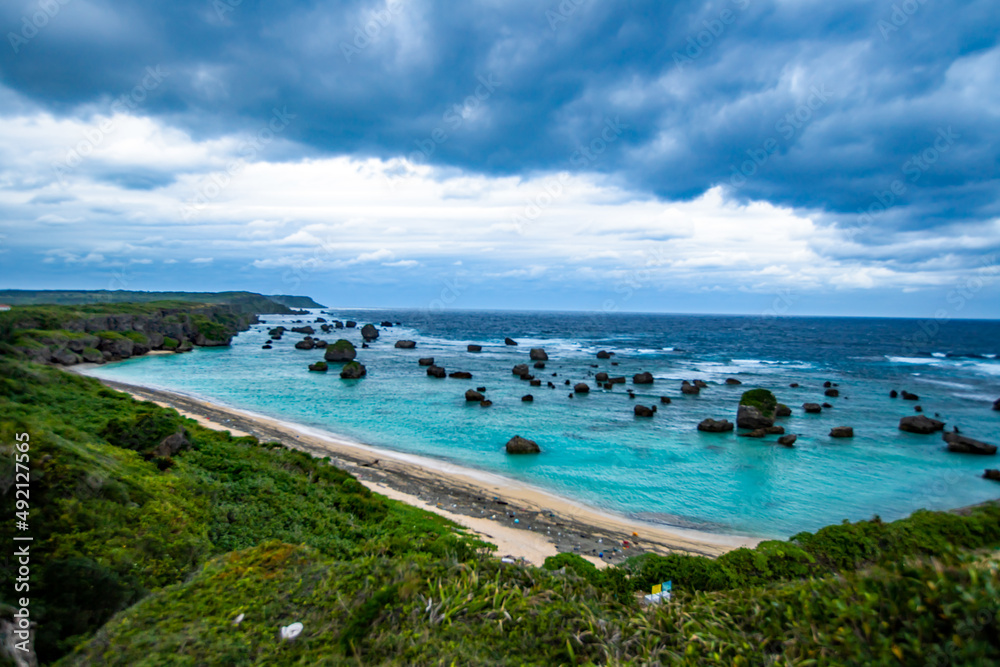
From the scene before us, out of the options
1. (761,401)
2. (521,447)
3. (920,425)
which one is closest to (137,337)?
(521,447)

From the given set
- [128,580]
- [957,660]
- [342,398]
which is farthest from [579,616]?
[342,398]

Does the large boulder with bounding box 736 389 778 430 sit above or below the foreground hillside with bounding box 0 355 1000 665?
below

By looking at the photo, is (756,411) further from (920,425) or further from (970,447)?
(970,447)

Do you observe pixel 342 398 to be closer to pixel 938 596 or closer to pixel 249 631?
pixel 249 631

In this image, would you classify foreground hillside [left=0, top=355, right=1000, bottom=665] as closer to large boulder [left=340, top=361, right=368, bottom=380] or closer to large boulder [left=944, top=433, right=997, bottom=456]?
large boulder [left=944, top=433, right=997, bottom=456]

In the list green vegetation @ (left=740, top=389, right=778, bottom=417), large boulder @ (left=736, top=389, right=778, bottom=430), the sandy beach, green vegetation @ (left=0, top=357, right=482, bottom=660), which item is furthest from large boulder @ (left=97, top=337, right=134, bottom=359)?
green vegetation @ (left=740, top=389, right=778, bottom=417)

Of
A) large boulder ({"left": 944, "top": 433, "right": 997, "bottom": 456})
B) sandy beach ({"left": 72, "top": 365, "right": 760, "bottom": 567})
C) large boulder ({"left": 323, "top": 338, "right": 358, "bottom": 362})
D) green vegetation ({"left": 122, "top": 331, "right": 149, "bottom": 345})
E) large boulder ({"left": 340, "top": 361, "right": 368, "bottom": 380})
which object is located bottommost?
sandy beach ({"left": 72, "top": 365, "right": 760, "bottom": 567})
